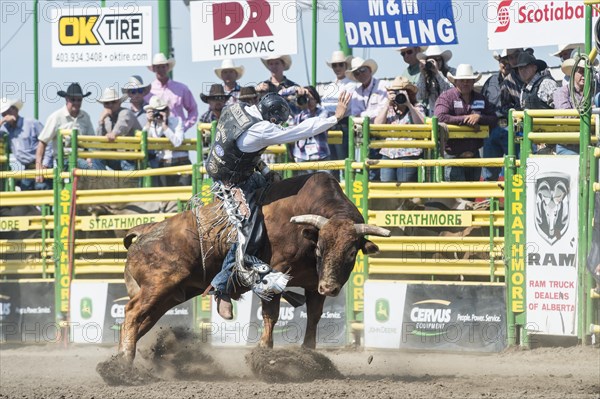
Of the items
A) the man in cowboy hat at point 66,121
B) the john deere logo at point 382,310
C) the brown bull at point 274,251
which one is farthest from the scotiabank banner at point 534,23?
the man in cowboy hat at point 66,121

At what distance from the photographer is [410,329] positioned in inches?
472

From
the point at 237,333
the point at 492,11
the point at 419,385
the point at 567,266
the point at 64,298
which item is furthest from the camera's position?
the point at 64,298

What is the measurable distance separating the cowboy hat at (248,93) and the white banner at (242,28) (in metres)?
1.09

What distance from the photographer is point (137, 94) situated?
577 inches

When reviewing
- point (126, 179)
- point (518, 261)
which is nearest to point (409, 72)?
point (518, 261)

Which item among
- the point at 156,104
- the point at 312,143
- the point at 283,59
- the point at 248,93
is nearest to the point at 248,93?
the point at 248,93

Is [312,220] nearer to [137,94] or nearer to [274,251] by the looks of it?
[274,251]

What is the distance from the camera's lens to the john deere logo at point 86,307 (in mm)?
13648

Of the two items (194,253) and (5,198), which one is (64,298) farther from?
(194,253)

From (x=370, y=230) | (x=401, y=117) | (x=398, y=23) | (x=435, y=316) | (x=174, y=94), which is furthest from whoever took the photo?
(x=174, y=94)

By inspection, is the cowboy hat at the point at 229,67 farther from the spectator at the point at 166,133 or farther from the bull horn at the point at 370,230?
the bull horn at the point at 370,230

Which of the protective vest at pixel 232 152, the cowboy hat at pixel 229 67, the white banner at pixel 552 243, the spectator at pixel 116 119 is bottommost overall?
the white banner at pixel 552 243

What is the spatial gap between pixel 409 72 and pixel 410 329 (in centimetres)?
316

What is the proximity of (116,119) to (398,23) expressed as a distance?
4020 millimetres
